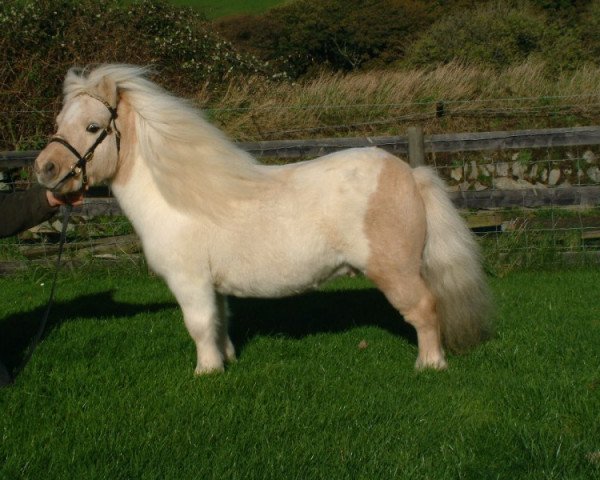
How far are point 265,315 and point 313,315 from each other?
45 centimetres

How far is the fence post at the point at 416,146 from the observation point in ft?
27.5

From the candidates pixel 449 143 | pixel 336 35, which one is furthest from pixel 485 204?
pixel 336 35

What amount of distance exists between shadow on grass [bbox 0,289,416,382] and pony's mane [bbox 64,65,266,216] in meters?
1.44

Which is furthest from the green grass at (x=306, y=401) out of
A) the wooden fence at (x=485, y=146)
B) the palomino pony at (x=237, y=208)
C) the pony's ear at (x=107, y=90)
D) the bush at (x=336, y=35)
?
the bush at (x=336, y=35)

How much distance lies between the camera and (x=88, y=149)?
4.50 meters

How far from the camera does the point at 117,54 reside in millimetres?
12523

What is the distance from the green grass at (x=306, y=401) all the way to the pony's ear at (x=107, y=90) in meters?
1.82

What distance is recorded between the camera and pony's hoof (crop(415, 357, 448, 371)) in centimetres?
468

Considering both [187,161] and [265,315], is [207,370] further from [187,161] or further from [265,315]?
[265,315]

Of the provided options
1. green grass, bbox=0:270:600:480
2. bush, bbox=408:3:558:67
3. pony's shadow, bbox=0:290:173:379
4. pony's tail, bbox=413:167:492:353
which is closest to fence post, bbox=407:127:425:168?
green grass, bbox=0:270:600:480

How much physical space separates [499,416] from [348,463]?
98 cm

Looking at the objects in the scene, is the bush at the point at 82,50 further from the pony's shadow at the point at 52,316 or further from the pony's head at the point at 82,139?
the pony's head at the point at 82,139

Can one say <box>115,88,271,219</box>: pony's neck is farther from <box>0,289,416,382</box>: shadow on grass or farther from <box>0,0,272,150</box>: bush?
<box>0,0,272,150</box>: bush

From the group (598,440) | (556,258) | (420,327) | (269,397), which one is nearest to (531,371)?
(420,327)
